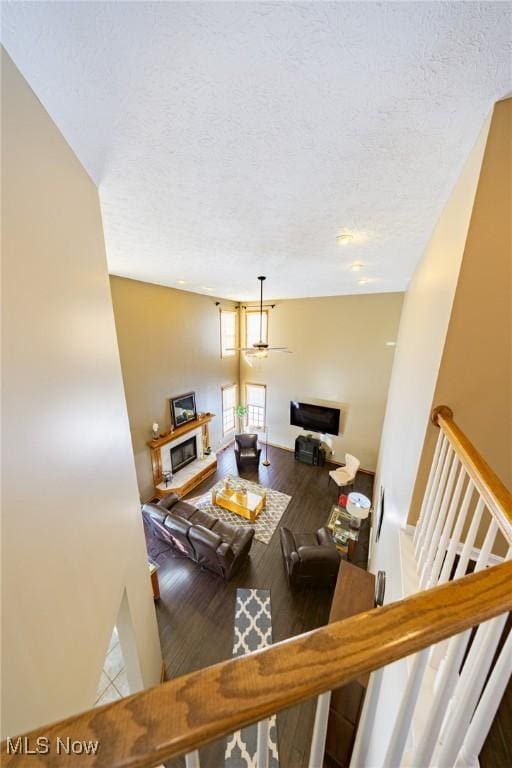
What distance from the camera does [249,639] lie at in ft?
10.3

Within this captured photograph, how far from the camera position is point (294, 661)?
53 centimetres

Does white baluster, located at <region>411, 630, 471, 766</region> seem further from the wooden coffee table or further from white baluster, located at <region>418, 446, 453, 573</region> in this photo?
the wooden coffee table

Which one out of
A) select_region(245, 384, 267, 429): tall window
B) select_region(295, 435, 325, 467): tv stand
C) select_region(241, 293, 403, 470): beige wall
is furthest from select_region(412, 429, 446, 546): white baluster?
select_region(245, 384, 267, 429): tall window

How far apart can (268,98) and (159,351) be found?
189 inches

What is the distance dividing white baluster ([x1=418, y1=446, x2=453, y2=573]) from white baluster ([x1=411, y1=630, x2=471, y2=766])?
2.59ft

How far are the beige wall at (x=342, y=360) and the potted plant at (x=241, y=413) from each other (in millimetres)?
1104

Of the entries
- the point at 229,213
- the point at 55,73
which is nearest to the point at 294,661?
the point at 55,73

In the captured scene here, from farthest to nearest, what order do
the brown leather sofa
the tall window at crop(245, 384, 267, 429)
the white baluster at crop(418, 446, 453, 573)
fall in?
the tall window at crop(245, 384, 267, 429) < the brown leather sofa < the white baluster at crop(418, 446, 453, 573)

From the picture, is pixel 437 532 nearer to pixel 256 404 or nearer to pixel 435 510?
pixel 435 510

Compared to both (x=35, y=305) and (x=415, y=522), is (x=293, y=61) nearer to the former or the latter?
(x=35, y=305)

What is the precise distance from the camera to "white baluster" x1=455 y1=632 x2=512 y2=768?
0.65 meters

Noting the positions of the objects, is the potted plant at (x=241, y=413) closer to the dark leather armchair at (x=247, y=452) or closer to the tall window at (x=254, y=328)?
the dark leather armchair at (x=247, y=452)

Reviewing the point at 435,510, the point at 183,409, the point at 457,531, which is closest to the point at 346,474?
the point at 183,409

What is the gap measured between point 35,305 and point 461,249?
6.44 feet
